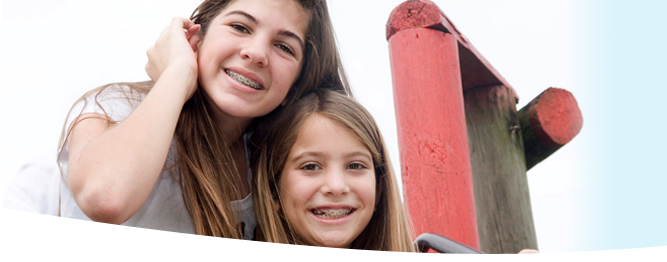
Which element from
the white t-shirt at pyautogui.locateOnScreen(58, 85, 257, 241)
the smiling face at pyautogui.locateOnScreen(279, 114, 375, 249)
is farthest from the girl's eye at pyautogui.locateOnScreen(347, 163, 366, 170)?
the white t-shirt at pyautogui.locateOnScreen(58, 85, 257, 241)

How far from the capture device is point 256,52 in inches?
17.0

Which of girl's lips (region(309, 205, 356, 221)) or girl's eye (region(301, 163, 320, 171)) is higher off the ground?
girl's eye (region(301, 163, 320, 171))

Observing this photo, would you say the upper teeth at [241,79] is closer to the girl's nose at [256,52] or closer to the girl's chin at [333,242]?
the girl's nose at [256,52]

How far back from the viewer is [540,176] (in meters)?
0.70

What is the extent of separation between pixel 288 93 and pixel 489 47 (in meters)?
0.28

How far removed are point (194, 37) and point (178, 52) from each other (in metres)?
0.04

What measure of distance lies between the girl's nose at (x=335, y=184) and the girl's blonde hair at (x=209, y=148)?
0.28 ft

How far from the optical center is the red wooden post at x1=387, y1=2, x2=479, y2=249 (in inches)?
21.6

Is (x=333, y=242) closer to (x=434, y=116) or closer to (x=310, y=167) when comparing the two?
(x=310, y=167)

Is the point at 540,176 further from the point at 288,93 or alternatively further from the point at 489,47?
the point at 288,93

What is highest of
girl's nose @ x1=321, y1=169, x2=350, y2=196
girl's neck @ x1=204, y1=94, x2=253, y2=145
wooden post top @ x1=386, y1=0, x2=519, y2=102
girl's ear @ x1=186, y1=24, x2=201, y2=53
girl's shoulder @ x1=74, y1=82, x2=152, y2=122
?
wooden post top @ x1=386, y1=0, x2=519, y2=102

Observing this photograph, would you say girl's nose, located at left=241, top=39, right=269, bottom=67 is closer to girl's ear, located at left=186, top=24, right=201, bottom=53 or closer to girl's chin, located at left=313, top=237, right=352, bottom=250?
girl's ear, located at left=186, top=24, right=201, bottom=53

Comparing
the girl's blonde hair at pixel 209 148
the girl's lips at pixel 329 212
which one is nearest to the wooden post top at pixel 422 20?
the girl's blonde hair at pixel 209 148

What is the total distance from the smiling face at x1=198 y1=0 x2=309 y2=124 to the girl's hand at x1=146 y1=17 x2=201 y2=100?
0.01m
